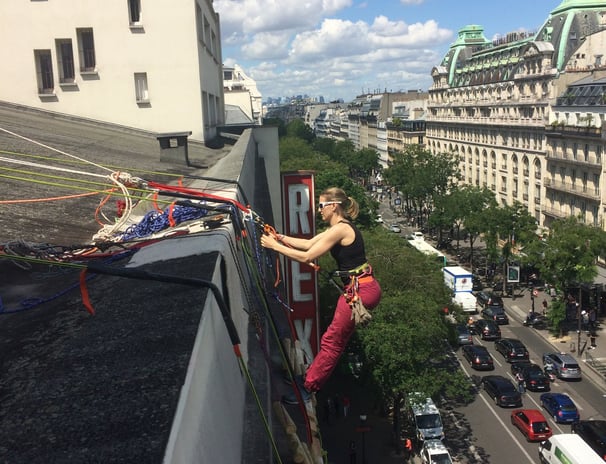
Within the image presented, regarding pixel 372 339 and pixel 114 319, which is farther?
pixel 372 339

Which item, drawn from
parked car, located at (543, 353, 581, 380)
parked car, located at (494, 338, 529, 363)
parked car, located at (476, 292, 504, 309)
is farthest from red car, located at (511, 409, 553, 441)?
parked car, located at (476, 292, 504, 309)

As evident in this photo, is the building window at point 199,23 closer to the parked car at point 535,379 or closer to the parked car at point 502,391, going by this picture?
the parked car at point 502,391

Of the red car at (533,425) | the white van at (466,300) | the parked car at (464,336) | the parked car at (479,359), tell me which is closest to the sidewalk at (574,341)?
the white van at (466,300)

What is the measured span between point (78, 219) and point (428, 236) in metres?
65.0

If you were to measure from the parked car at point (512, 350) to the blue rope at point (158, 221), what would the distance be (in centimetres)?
2979

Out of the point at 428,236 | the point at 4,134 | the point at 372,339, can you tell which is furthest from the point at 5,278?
the point at 428,236

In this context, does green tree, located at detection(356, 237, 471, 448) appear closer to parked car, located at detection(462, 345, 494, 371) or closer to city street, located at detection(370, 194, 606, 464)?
city street, located at detection(370, 194, 606, 464)

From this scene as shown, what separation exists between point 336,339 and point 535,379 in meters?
26.8

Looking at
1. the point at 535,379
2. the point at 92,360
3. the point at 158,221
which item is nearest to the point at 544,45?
the point at 535,379

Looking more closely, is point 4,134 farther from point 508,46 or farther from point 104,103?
point 508,46

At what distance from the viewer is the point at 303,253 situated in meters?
6.12

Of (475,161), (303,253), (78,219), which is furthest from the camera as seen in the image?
(475,161)

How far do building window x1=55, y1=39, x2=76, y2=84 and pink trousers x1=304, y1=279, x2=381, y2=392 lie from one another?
20.6 meters

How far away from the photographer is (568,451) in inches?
843
